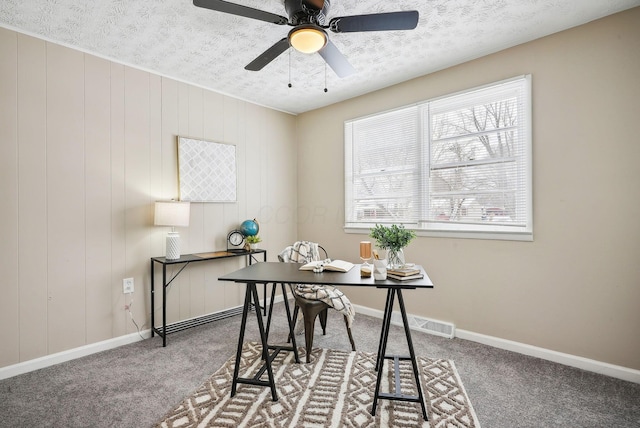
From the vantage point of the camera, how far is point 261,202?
4.18 m

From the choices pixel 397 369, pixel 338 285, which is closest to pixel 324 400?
pixel 397 369

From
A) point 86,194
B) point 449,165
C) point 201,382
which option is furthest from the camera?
point 449,165

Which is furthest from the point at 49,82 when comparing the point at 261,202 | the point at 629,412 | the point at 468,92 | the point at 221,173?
the point at 629,412

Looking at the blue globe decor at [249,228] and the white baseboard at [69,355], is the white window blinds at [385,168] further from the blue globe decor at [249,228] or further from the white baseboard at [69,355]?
the white baseboard at [69,355]

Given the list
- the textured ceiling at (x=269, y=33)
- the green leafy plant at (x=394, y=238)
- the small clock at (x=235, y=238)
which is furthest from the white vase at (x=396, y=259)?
the small clock at (x=235, y=238)

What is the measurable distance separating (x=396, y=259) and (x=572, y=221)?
1524 mm

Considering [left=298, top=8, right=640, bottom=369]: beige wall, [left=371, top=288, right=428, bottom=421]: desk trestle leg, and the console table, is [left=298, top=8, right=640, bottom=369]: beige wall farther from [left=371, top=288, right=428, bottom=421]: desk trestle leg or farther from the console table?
the console table

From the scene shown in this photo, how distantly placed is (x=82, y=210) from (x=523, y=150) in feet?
12.6

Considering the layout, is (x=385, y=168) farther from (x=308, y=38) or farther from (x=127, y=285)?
(x=127, y=285)

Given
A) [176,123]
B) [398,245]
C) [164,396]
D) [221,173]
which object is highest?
[176,123]

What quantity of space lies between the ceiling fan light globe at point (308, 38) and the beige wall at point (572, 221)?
1.77m

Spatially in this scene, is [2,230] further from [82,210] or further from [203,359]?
[203,359]

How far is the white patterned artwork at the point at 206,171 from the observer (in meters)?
3.39

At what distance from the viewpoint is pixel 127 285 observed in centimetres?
300
